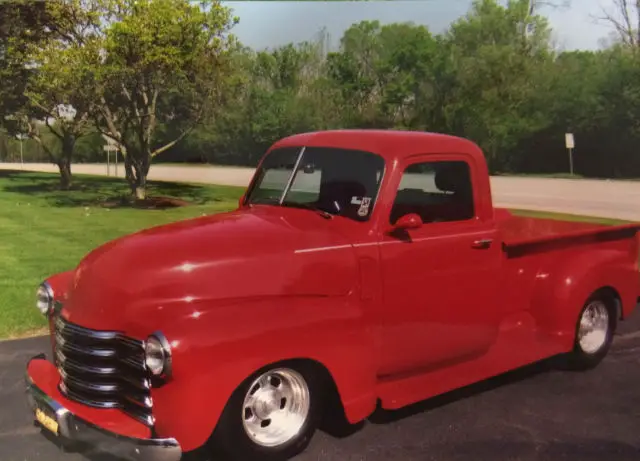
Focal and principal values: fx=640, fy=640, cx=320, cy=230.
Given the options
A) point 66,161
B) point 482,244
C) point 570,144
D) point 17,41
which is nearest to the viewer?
point 482,244

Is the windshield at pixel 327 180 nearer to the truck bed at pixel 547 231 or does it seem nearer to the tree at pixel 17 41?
the truck bed at pixel 547 231

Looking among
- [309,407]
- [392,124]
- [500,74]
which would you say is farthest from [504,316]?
[500,74]

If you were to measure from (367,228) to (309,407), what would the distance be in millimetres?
1003

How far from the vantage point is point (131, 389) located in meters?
2.92

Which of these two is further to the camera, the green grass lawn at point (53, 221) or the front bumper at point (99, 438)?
the green grass lawn at point (53, 221)

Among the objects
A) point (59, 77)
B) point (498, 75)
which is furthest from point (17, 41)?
point (498, 75)

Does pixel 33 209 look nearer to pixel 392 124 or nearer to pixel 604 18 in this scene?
pixel 392 124

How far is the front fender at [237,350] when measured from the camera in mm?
2771

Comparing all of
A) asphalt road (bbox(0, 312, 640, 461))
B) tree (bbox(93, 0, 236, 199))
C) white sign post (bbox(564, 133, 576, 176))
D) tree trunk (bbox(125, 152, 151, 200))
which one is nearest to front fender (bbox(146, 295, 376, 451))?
asphalt road (bbox(0, 312, 640, 461))

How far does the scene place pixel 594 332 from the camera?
4.96 metres

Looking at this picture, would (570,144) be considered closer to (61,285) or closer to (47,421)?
(61,285)

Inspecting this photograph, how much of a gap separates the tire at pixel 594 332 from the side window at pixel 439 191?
138cm

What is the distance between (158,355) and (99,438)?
47cm

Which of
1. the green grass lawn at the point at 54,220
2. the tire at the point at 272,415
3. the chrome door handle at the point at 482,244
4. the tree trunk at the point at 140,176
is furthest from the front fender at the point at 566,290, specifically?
the tree trunk at the point at 140,176
